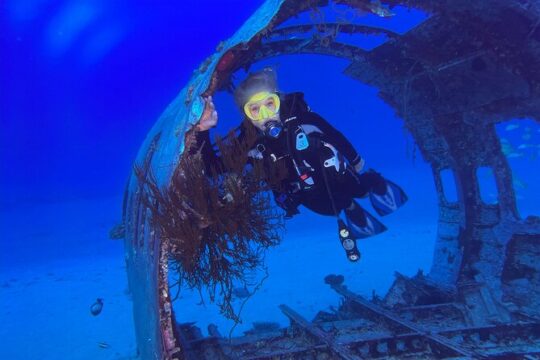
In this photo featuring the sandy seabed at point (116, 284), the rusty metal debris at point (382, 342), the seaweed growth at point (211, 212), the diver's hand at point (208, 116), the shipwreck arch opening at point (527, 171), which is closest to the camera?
the diver's hand at point (208, 116)

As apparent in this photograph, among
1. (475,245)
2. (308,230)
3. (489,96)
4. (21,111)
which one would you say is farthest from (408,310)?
(21,111)

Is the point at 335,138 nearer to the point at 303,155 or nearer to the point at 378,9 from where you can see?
the point at 303,155

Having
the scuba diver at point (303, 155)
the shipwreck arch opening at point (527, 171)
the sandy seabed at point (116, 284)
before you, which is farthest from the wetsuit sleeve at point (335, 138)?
the shipwreck arch opening at point (527, 171)

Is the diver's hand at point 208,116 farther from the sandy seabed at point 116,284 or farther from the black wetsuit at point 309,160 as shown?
the sandy seabed at point 116,284

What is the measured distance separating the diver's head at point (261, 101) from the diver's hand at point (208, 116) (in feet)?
3.99

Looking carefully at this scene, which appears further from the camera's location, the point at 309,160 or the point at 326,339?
the point at 309,160

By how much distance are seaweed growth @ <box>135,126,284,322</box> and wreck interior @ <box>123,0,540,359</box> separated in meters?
0.18

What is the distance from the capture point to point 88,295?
1567cm

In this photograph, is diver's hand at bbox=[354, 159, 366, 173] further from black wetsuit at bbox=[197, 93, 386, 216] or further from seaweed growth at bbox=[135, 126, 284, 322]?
seaweed growth at bbox=[135, 126, 284, 322]

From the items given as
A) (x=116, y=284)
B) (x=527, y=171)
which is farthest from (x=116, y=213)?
(x=527, y=171)

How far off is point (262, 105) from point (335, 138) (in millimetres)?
1323

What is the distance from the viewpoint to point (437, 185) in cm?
747

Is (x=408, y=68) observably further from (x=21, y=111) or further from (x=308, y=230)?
(x=21, y=111)

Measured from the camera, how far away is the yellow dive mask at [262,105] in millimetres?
4172
